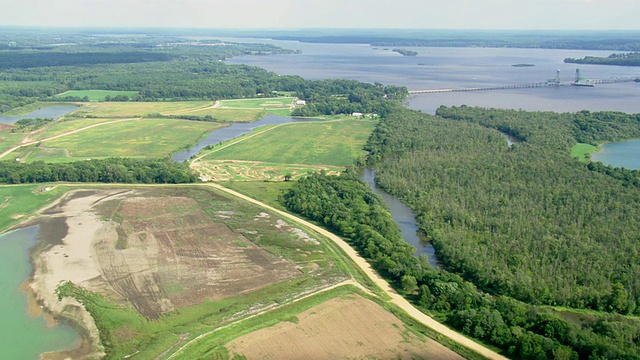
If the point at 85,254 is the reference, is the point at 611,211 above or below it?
above

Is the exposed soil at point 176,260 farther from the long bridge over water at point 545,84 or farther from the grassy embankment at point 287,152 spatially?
the long bridge over water at point 545,84

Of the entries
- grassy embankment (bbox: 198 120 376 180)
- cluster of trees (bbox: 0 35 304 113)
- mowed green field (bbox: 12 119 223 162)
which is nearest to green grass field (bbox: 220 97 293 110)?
cluster of trees (bbox: 0 35 304 113)

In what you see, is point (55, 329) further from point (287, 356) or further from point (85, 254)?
point (287, 356)

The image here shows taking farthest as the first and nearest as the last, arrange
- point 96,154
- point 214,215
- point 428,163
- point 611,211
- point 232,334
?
1. point 96,154
2. point 428,163
3. point 214,215
4. point 611,211
5. point 232,334

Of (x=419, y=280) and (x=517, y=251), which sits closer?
(x=419, y=280)

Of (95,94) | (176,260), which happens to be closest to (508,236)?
(176,260)

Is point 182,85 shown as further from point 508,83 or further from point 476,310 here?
point 476,310

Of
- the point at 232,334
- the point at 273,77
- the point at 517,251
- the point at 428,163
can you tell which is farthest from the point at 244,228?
the point at 273,77
